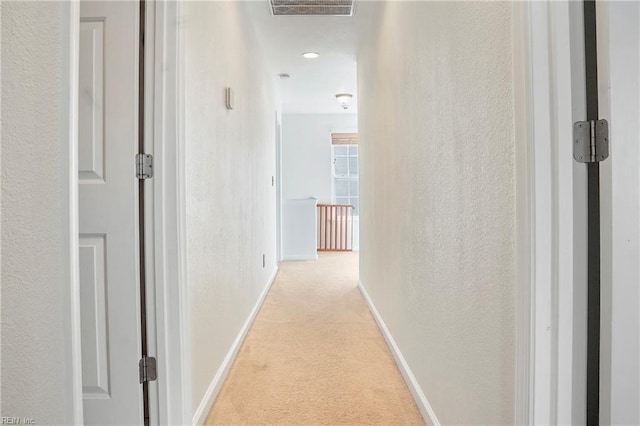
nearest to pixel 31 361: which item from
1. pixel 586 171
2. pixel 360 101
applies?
pixel 586 171

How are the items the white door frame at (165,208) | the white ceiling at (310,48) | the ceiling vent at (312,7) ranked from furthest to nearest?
the white ceiling at (310,48) < the ceiling vent at (312,7) < the white door frame at (165,208)

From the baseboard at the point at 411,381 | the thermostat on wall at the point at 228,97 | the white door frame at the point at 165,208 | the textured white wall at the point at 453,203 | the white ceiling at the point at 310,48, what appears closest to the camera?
the textured white wall at the point at 453,203

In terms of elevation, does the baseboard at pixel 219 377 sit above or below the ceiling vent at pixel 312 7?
below

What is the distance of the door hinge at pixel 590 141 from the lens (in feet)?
2.56

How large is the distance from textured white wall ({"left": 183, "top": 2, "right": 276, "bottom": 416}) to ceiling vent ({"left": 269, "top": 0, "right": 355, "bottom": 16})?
0.27m

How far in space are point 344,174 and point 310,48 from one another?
357 centimetres

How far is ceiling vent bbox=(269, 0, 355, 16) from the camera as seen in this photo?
109 inches

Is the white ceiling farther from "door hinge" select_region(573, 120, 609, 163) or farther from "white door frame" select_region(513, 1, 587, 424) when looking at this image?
"door hinge" select_region(573, 120, 609, 163)

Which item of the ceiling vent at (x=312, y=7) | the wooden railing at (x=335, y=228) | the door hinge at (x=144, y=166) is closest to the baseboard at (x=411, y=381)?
the door hinge at (x=144, y=166)

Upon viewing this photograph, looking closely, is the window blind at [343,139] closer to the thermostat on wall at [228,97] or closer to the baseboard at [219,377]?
the baseboard at [219,377]

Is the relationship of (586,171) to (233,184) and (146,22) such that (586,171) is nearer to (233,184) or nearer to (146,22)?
(146,22)

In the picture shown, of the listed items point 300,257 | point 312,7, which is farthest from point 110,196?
point 300,257

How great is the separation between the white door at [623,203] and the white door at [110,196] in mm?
1399

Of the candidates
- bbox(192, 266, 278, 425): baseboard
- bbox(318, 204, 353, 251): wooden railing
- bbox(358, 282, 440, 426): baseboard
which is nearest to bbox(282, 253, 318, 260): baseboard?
bbox(318, 204, 353, 251): wooden railing
